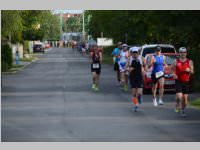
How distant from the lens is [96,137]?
1239cm

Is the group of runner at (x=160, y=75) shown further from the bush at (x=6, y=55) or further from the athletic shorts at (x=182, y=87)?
the bush at (x=6, y=55)

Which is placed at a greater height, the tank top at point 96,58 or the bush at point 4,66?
the tank top at point 96,58

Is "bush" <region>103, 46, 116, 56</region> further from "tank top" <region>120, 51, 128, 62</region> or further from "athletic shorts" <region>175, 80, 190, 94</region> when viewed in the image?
"athletic shorts" <region>175, 80, 190, 94</region>

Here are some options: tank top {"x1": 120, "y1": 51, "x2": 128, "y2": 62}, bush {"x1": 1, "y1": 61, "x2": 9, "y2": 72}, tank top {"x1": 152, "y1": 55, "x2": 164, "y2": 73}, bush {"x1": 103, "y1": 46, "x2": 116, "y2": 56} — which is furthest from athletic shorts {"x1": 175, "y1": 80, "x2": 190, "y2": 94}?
bush {"x1": 103, "y1": 46, "x2": 116, "y2": 56}

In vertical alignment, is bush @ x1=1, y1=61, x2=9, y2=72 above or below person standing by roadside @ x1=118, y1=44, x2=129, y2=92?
below

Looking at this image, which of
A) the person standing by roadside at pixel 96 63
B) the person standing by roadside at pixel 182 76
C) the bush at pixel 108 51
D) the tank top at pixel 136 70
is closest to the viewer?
the person standing by roadside at pixel 182 76

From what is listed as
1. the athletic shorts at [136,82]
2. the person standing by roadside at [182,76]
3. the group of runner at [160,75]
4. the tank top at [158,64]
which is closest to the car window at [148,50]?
the group of runner at [160,75]

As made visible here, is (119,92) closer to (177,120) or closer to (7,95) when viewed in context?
(7,95)

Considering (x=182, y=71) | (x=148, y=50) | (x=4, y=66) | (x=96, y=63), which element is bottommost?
(x=4, y=66)

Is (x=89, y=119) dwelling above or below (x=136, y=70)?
below

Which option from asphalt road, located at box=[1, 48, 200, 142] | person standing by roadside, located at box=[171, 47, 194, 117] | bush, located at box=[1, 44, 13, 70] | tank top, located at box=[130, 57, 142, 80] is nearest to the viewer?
asphalt road, located at box=[1, 48, 200, 142]

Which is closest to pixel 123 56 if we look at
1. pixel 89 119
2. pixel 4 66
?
pixel 89 119

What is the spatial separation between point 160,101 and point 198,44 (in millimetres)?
8691

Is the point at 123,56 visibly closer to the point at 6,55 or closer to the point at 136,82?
the point at 136,82
